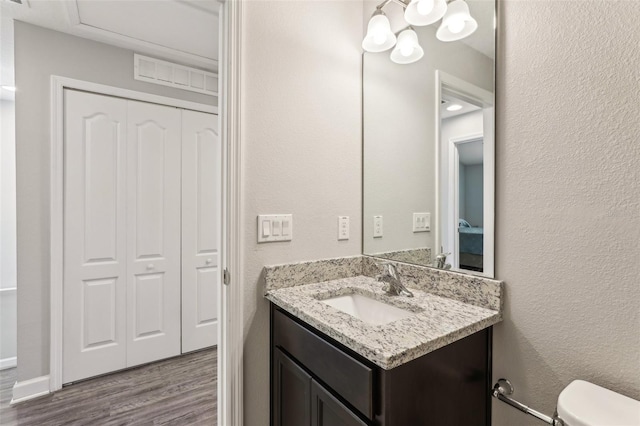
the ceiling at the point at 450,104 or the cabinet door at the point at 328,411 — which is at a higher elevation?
the ceiling at the point at 450,104

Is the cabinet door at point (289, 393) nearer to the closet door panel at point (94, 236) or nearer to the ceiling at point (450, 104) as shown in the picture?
the ceiling at point (450, 104)

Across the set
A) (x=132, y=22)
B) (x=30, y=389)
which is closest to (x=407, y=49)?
(x=132, y=22)

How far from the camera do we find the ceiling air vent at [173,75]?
2348mm

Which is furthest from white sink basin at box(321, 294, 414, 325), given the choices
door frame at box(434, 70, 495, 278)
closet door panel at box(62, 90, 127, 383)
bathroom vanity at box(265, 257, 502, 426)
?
closet door panel at box(62, 90, 127, 383)

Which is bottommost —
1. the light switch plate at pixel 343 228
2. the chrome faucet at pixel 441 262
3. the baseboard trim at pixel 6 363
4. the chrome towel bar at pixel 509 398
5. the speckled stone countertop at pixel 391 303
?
the baseboard trim at pixel 6 363

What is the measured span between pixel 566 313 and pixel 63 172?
2771mm

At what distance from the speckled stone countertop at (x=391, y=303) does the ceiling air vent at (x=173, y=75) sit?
6.49 feet

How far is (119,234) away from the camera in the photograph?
90.1 inches

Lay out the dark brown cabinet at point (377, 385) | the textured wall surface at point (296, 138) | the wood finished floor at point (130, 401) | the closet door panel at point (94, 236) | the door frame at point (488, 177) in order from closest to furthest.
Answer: the dark brown cabinet at point (377, 385) < the door frame at point (488, 177) < the textured wall surface at point (296, 138) < the wood finished floor at point (130, 401) < the closet door panel at point (94, 236)

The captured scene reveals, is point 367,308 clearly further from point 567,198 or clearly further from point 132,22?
point 132,22

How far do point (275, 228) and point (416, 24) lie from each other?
1.02m

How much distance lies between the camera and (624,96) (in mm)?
794

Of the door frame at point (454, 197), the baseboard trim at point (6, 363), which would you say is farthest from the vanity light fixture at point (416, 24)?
the baseboard trim at point (6, 363)

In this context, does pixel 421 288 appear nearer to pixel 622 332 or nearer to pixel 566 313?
pixel 566 313
